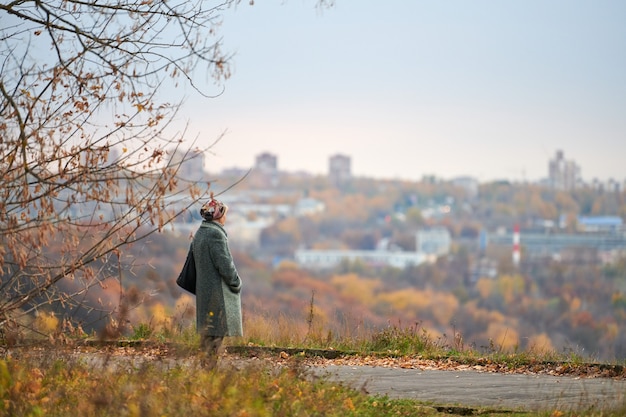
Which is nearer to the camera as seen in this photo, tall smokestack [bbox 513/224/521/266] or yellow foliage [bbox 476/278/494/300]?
yellow foliage [bbox 476/278/494/300]

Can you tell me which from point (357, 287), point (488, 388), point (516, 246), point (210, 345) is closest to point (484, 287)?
point (357, 287)

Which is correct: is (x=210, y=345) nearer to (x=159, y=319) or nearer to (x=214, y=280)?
(x=214, y=280)

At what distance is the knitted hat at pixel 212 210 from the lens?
10.4 meters

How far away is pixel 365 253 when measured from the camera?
183 meters

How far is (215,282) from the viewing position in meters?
10.5

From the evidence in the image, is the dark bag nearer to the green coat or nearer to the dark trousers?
the green coat

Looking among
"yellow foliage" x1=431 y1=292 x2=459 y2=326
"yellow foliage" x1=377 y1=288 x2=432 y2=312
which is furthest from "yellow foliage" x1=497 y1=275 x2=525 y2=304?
"yellow foliage" x1=377 y1=288 x2=432 y2=312

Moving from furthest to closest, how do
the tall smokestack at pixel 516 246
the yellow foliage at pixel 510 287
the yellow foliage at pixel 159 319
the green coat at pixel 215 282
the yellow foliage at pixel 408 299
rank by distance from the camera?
the tall smokestack at pixel 516 246 → the yellow foliage at pixel 510 287 → the yellow foliage at pixel 408 299 → the yellow foliage at pixel 159 319 → the green coat at pixel 215 282

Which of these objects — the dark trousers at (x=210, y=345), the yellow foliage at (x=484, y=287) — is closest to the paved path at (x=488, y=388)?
the dark trousers at (x=210, y=345)

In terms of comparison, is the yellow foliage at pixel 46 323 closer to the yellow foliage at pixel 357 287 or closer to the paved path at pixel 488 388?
the paved path at pixel 488 388

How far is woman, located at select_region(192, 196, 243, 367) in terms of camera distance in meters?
10.4

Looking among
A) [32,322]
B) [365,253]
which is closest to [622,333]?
[365,253]

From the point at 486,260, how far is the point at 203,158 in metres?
169

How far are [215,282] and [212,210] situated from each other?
71 cm
